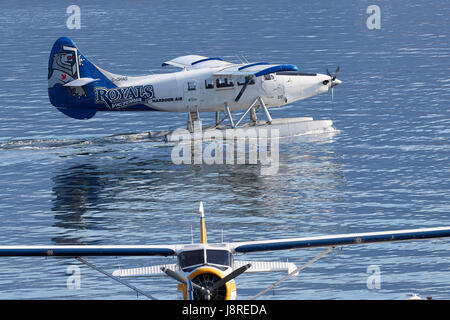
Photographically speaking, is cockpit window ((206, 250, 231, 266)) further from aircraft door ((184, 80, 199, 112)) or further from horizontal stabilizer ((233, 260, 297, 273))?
aircraft door ((184, 80, 199, 112))

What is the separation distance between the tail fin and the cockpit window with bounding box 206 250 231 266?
90.5 feet

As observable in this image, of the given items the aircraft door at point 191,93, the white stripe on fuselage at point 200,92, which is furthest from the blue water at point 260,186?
the aircraft door at point 191,93

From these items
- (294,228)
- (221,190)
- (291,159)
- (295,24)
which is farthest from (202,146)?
(295,24)

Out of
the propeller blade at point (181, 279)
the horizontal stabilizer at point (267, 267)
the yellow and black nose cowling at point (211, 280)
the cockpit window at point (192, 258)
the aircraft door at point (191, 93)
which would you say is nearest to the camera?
the propeller blade at point (181, 279)

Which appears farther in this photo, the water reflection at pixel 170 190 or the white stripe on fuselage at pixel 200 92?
the white stripe on fuselage at pixel 200 92

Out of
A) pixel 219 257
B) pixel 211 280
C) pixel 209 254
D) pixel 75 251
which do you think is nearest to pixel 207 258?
pixel 209 254

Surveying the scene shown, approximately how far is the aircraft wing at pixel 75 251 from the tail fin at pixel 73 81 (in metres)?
25.5

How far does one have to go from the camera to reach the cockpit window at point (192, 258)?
21969 mm

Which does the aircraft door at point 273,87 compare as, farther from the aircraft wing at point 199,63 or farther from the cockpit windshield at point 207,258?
the cockpit windshield at point 207,258

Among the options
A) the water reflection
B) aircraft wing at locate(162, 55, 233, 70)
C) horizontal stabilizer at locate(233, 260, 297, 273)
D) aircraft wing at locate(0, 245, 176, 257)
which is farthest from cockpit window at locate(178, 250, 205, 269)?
aircraft wing at locate(162, 55, 233, 70)

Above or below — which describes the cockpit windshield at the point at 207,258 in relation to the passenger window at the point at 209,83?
below

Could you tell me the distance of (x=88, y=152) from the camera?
1925 inches

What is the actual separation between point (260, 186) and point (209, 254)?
61.4ft

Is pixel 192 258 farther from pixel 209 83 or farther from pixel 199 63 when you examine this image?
pixel 199 63
